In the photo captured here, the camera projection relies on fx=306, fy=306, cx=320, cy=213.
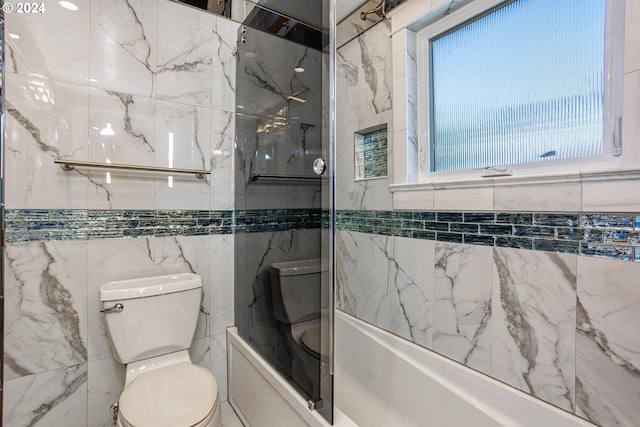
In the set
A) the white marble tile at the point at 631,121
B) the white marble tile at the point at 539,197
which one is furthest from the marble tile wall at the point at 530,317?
the white marble tile at the point at 631,121

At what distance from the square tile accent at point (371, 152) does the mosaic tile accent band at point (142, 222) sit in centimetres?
77

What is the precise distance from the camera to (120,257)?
5.11 feet

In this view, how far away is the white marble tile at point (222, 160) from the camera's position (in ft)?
5.96

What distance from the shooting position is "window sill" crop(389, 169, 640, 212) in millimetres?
960

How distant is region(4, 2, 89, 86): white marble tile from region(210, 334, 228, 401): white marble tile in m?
1.53

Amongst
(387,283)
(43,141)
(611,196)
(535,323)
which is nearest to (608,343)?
(535,323)

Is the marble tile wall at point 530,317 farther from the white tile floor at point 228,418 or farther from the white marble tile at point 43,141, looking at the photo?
the white marble tile at point 43,141

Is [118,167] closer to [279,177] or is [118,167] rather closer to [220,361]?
[279,177]

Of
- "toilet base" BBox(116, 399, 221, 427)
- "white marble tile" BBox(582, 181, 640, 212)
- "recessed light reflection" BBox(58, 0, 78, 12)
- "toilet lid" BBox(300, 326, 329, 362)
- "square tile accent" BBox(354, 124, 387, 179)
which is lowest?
"toilet base" BBox(116, 399, 221, 427)

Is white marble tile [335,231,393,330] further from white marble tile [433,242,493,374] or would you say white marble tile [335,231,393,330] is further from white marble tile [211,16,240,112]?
white marble tile [211,16,240,112]

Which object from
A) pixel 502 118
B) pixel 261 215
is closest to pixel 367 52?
pixel 502 118

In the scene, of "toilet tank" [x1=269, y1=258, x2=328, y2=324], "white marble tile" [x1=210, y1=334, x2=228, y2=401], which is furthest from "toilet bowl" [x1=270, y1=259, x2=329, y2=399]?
"white marble tile" [x1=210, y1=334, x2=228, y2=401]

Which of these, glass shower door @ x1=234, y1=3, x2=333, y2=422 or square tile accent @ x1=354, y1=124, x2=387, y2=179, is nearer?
glass shower door @ x1=234, y1=3, x2=333, y2=422

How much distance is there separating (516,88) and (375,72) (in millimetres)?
809
